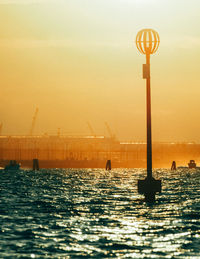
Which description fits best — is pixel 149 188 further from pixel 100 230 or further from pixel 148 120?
pixel 100 230

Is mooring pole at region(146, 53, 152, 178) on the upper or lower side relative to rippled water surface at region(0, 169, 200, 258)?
upper

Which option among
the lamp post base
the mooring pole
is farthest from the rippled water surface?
the mooring pole

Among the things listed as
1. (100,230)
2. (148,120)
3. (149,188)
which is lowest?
(100,230)

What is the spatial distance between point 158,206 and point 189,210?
3110 mm

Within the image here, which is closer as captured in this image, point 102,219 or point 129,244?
point 129,244

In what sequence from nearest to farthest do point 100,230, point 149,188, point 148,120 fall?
1. point 100,230
2. point 149,188
3. point 148,120

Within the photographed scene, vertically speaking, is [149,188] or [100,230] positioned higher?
[149,188]

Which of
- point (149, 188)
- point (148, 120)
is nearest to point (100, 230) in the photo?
point (149, 188)

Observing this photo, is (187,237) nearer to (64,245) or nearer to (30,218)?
(64,245)

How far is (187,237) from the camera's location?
76.6ft

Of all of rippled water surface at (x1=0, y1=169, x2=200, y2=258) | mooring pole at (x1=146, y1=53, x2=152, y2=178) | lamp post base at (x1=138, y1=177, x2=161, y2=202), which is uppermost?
mooring pole at (x1=146, y1=53, x2=152, y2=178)

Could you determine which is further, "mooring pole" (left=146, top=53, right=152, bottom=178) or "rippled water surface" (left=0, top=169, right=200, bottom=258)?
"mooring pole" (left=146, top=53, right=152, bottom=178)

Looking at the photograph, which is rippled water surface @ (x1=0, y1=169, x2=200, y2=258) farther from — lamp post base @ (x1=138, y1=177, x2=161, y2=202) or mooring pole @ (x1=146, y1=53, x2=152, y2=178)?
mooring pole @ (x1=146, y1=53, x2=152, y2=178)

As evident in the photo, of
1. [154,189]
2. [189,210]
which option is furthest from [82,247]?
[154,189]
